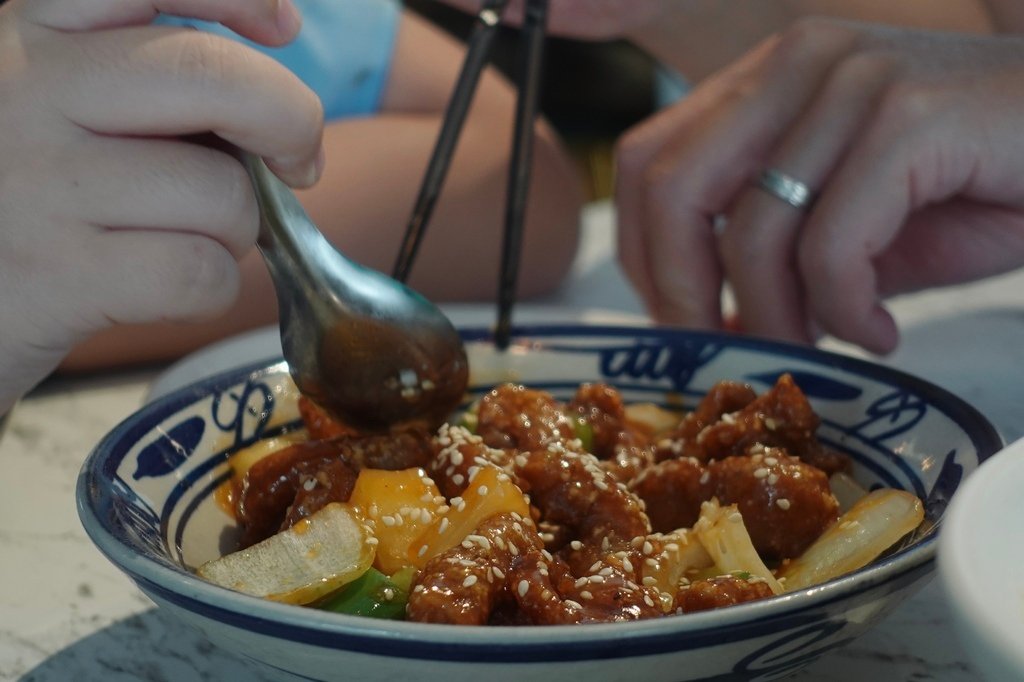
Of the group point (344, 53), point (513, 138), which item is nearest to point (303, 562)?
point (513, 138)

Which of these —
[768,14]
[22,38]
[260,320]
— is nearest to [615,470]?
[22,38]

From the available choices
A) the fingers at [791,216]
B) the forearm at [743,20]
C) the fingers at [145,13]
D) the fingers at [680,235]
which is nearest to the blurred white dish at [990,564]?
the fingers at [145,13]

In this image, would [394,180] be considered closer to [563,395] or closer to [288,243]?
[563,395]

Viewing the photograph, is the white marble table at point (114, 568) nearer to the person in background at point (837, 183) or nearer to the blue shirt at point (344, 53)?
the person in background at point (837, 183)

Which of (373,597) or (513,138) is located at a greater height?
(513,138)

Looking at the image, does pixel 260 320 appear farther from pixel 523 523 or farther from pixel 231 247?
pixel 523 523

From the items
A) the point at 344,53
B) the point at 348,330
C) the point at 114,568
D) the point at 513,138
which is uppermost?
the point at 513,138

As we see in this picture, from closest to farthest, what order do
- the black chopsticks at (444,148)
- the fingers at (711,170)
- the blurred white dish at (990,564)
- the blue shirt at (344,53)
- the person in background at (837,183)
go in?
1. the blurred white dish at (990,564)
2. the black chopsticks at (444,148)
3. the person in background at (837,183)
4. the fingers at (711,170)
5. the blue shirt at (344,53)

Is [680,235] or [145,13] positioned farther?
[680,235]
